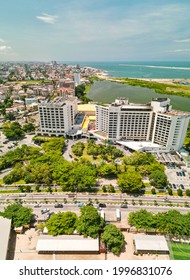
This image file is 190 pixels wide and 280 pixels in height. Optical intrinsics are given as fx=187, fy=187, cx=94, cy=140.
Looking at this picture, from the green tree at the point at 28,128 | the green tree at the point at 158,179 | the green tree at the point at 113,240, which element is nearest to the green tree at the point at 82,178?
the green tree at the point at 113,240

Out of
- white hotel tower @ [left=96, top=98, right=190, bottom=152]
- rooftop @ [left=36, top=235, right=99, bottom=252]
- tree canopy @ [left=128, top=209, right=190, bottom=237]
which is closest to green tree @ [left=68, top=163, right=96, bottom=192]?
tree canopy @ [left=128, top=209, right=190, bottom=237]

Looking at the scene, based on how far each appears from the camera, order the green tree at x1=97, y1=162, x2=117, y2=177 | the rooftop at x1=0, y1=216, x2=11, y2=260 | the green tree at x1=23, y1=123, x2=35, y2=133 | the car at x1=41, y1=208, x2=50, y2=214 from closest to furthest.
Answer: the rooftop at x1=0, y1=216, x2=11, y2=260 → the car at x1=41, y1=208, x2=50, y2=214 → the green tree at x1=97, y1=162, x2=117, y2=177 → the green tree at x1=23, y1=123, x2=35, y2=133

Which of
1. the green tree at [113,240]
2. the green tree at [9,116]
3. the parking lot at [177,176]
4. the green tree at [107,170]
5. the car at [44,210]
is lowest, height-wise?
the car at [44,210]

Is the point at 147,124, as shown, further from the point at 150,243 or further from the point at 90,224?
the point at 90,224

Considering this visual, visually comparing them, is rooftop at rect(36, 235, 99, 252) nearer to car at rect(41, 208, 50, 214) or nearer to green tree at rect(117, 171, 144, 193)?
car at rect(41, 208, 50, 214)

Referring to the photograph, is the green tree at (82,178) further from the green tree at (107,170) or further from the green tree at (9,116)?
the green tree at (9,116)

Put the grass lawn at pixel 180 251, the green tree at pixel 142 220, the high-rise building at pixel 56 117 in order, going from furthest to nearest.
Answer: the high-rise building at pixel 56 117
the green tree at pixel 142 220
the grass lawn at pixel 180 251

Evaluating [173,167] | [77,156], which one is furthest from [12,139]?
[173,167]

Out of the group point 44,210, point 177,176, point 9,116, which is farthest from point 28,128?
point 177,176
